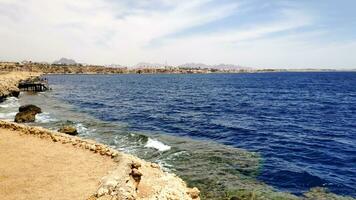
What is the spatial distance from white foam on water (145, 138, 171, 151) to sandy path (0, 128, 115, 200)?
10.0m

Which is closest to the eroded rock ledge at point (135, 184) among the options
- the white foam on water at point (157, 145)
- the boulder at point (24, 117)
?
the white foam on water at point (157, 145)

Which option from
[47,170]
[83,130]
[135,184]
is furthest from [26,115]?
[135,184]

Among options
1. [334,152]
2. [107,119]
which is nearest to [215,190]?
[334,152]

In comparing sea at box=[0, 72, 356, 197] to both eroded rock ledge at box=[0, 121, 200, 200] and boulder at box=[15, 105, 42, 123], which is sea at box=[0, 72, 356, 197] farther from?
eroded rock ledge at box=[0, 121, 200, 200]

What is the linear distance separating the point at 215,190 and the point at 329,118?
1397 inches

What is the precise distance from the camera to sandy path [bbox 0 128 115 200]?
604 inches

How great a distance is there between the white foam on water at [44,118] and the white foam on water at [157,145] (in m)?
16.3

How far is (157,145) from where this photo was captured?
32281 mm

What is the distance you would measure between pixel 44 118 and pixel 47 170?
29.1 meters

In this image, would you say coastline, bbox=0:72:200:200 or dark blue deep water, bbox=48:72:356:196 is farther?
dark blue deep water, bbox=48:72:356:196

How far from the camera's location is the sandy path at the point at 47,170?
604 inches

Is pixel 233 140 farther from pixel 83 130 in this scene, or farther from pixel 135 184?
pixel 135 184

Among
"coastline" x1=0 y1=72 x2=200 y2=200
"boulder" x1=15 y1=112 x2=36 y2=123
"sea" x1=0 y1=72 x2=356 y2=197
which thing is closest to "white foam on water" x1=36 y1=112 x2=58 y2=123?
"sea" x1=0 y1=72 x2=356 y2=197

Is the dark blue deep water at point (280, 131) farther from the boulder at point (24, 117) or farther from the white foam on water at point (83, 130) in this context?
the boulder at point (24, 117)
